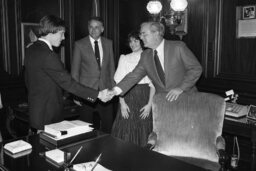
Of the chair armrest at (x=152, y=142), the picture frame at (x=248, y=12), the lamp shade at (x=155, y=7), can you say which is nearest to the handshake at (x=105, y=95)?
the chair armrest at (x=152, y=142)

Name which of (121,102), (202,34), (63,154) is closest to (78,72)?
(121,102)

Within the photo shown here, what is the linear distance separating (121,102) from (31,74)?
4.67 ft

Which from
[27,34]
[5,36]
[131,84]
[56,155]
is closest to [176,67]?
[131,84]

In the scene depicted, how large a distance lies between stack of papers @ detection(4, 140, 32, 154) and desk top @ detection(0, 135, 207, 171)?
5 centimetres

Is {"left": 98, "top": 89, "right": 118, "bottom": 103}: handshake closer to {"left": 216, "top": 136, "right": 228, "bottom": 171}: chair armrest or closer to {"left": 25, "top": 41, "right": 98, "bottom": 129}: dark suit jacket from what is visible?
{"left": 25, "top": 41, "right": 98, "bottom": 129}: dark suit jacket

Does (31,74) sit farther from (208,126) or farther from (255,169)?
(255,169)

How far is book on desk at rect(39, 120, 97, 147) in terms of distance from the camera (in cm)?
225

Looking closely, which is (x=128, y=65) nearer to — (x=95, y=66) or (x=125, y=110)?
(x=95, y=66)

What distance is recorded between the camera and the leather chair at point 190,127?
2.66m

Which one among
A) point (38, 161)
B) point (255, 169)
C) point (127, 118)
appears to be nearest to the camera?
point (38, 161)

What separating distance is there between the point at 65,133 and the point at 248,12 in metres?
2.77

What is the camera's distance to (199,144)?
2.72 m

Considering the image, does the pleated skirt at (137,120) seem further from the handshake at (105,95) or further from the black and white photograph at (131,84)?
the handshake at (105,95)

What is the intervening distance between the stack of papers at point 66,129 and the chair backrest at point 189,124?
73 cm
